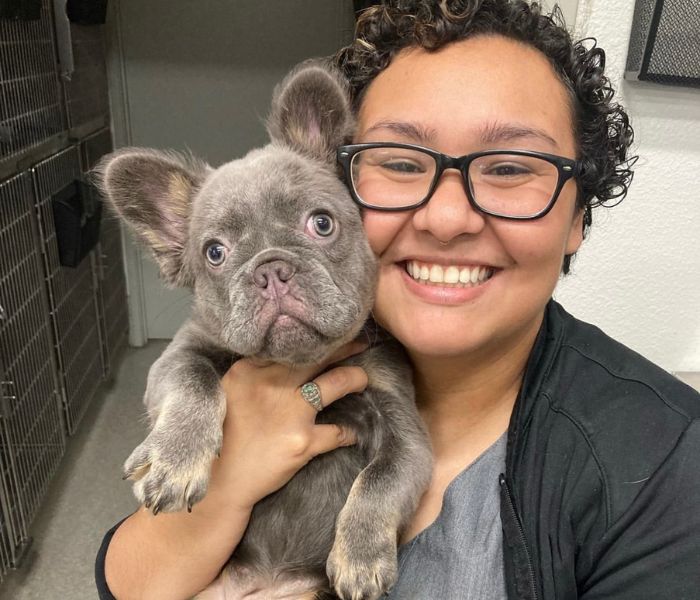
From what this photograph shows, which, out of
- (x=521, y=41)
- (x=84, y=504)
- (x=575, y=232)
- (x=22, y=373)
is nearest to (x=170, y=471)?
(x=575, y=232)

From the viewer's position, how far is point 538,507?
1.17 m

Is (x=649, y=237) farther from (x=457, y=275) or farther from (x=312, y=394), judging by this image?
(x=312, y=394)

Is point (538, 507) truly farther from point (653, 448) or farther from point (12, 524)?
point (12, 524)

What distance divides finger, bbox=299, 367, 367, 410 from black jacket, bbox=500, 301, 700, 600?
1.19ft

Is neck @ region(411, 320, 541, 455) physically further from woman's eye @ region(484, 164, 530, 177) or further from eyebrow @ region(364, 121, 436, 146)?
eyebrow @ region(364, 121, 436, 146)

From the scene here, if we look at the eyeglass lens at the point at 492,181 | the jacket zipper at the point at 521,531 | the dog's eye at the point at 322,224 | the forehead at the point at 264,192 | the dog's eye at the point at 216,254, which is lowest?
the jacket zipper at the point at 521,531

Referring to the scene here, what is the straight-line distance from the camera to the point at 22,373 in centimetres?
270

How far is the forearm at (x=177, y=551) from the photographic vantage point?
133 cm

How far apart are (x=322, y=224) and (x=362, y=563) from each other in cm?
73

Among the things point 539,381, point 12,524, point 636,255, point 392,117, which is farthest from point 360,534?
point 12,524

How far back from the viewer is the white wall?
7.17 feet

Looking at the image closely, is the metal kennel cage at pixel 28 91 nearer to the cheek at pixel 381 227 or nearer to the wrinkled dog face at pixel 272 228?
the wrinkled dog face at pixel 272 228

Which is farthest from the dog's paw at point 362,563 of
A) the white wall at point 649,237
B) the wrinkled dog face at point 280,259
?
the white wall at point 649,237

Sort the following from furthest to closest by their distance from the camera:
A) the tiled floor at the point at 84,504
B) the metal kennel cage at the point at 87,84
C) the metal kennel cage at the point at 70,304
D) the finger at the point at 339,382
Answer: the metal kennel cage at the point at 87,84, the metal kennel cage at the point at 70,304, the tiled floor at the point at 84,504, the finger at the point at 339,382
